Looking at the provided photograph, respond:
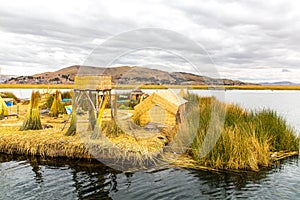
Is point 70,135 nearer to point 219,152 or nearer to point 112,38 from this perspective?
point 112,38

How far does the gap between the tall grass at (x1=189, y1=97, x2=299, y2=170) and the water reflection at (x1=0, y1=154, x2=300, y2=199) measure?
1.48 ft

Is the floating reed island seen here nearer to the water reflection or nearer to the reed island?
the reed island

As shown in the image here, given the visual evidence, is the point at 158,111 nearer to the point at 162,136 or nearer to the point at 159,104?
the point at 159,104

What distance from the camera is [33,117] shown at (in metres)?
11.0

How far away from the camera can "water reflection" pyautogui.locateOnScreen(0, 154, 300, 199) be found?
648cm

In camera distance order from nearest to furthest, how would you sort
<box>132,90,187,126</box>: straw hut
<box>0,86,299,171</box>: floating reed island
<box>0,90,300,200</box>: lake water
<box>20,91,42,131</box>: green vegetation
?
1. <box>0,90,300,200</box>: lake water
2. <box>0,86,299,171</box>: floating reed island
3. <box>20,91,42,131</box>: green vegetation
4. <box>132,90,187,126</box>: straw hut

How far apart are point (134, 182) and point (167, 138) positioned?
3330 mm

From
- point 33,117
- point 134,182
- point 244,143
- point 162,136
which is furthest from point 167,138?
point 33,117

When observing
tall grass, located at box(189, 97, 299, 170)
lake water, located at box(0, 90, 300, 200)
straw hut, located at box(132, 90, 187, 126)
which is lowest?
lake water, located at box(0, 90, 300, 200)

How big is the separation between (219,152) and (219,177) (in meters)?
0.96

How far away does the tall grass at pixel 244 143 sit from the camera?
26.8 ft

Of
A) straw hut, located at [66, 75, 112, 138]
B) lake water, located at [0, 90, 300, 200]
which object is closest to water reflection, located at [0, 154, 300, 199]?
lake water, located at [0, 90, 300, 200]

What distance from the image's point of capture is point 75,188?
678 cm

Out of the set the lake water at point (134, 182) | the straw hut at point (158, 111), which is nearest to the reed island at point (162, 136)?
the straw hut at point (158, 111)
